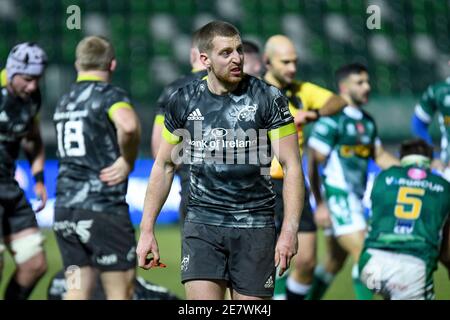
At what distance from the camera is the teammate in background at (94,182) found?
23.8 ft

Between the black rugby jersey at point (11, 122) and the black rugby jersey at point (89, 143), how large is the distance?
0.66 metres

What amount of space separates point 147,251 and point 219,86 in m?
0.99

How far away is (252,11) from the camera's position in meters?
18.5

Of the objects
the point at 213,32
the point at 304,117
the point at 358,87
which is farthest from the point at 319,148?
the point at 213,32

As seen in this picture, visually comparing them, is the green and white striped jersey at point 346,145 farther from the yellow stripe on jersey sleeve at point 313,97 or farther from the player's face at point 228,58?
the player's face at point 228,58

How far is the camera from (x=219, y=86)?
5.48m

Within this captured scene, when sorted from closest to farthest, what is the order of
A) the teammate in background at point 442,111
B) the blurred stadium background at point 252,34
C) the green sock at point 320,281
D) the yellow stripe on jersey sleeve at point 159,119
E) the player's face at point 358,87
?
the yellow stripe on jersey sleeve at point 159,119, the green sock at point 320,281, the teammate in background at point 442,111, the player's face at point 358,87, the blurred stadium background at point 252,34

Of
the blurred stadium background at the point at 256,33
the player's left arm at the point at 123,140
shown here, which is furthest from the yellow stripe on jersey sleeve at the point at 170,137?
the blurred stadium background at the point at 256,33

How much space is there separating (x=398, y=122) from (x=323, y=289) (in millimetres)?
8135

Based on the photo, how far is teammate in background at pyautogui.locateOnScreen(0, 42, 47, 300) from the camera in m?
7.90

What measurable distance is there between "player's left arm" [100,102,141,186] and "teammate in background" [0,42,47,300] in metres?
1.05

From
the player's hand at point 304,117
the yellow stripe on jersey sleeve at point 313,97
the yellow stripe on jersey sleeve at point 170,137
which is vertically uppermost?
the yellow stripe on jersey sleeve at point 313,97
